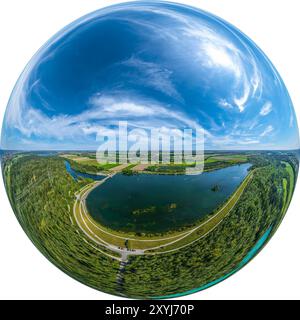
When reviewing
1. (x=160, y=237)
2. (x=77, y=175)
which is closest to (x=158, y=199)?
(x=160, y=237)

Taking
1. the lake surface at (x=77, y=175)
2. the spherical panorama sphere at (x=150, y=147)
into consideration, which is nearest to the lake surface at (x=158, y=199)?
the spherical panorama sphere at (x=150, y=147)

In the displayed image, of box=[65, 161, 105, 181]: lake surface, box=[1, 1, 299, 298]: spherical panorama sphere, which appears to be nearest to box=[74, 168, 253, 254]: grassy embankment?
box=[1, 1, 299, 298]: spherical panorama sphere

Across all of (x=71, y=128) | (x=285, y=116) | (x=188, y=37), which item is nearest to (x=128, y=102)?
(x=71, y=128)

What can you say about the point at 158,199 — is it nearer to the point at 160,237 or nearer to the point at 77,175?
the point at 160,237

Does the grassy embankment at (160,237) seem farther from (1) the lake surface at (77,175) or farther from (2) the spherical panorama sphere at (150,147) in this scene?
(1) the lake surface at (77,175)

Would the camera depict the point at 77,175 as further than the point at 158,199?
Yes

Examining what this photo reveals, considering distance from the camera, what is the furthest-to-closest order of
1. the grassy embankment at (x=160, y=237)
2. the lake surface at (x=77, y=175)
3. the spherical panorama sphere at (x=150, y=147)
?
the grassy embankment at (x=160, y=237)
the lake surface at (x=77, y=175)
the spherical panorama sphere at (x=150, y=147)

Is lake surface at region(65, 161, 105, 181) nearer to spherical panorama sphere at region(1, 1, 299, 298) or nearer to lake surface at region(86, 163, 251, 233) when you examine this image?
spherical panorama sphere at region(1, 1, 299, 298)
